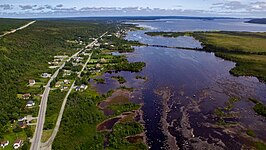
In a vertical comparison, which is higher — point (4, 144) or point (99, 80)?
point (99, 80)

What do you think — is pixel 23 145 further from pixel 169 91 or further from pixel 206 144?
pixel 169 91

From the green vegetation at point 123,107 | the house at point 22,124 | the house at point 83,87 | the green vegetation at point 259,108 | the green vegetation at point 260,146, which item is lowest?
the green vegetation at point 260,146

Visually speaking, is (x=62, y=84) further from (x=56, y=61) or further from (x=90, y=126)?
(x=56, y=61)

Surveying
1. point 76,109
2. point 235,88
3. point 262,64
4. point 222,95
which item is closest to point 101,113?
point 76,109

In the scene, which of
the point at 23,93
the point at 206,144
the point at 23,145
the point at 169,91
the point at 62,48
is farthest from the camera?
the point at 62,48

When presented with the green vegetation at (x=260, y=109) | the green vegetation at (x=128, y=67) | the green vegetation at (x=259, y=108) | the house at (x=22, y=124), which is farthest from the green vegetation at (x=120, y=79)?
the green vegetation at (x=260, y=109)

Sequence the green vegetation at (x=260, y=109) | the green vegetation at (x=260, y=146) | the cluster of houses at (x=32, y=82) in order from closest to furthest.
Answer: the green vegetation at (x=260, y=146) < the green vegetation at (x=260, y=109) < the cluster of houses at (x=32, y=82)

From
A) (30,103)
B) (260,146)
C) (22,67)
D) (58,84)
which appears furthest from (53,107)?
(260,146)

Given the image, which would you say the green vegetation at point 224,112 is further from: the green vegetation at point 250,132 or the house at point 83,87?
the house at point 83,87
